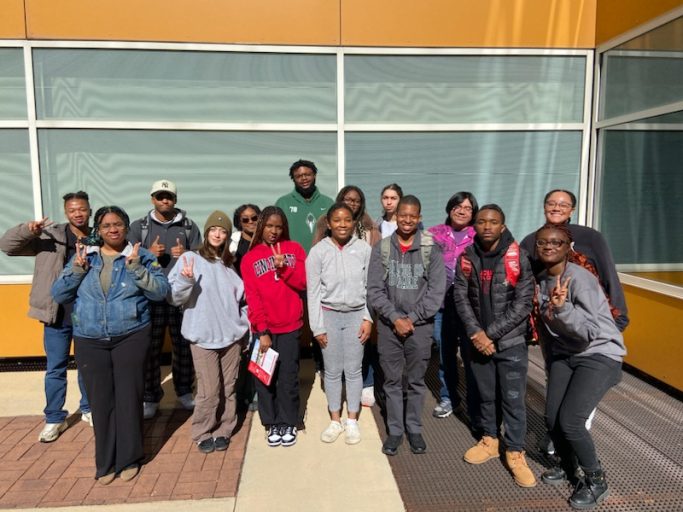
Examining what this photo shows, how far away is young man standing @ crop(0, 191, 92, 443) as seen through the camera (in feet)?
11.1

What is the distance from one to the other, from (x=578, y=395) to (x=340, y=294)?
66.4 inches

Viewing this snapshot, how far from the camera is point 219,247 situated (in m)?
3.36

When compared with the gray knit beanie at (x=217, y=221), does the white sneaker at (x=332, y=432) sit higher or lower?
lower

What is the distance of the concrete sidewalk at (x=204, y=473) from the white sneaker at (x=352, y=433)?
0.18 feet

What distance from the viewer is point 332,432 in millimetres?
3590

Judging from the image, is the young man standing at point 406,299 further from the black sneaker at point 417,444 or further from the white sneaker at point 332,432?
the white sneaker at point 332,432

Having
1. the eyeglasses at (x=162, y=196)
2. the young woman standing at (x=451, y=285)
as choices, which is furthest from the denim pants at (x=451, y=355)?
the eyeglasses at (x=162, y=196)

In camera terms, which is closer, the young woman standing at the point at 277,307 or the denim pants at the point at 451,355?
the young woman standing at the point at 277,307

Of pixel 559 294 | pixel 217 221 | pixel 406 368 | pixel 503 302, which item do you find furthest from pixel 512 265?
pixel 217 221

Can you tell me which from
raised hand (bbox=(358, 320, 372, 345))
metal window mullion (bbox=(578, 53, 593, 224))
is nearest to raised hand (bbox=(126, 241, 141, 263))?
raised hand (bbox=(358, 320, 372, 345))

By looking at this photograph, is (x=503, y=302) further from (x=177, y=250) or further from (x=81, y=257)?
(x=81, y=257)

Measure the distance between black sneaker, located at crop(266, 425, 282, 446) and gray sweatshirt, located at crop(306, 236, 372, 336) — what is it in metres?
0.85

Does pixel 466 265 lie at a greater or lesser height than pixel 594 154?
lesser

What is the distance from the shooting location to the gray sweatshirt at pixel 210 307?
3.28 metres
